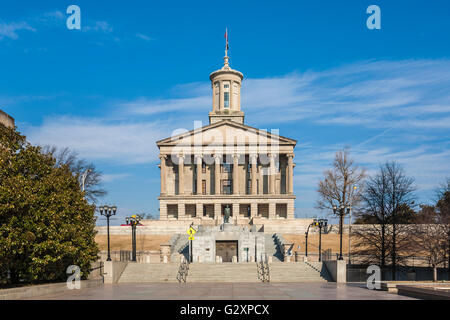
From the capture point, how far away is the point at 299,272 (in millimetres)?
Answer: 33562

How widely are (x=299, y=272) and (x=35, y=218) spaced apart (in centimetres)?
2088

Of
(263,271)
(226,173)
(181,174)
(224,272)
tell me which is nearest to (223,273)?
(224,272)

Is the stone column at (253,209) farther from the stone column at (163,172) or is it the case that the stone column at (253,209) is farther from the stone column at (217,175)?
the stone column at (163,172)

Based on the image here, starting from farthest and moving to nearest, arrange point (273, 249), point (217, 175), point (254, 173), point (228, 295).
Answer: point (217, 175), point (254, 173), point (273, 249), point (228, 295)

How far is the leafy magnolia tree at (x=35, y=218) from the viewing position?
867 inches

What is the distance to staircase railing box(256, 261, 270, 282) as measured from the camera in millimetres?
32031

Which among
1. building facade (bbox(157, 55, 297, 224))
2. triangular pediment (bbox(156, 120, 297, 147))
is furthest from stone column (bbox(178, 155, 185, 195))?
triangular pediment (bbox(156, 120, 297, 147))

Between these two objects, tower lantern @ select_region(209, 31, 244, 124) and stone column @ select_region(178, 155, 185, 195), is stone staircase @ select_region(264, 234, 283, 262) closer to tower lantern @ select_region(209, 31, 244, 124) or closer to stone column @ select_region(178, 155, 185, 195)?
stone column @ select_region(178, 155, 185, 195)

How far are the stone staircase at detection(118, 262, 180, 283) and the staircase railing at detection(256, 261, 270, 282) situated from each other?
22.5ft

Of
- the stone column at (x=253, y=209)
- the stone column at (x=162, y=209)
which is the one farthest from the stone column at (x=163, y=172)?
the stone column at (x=253, y=209)

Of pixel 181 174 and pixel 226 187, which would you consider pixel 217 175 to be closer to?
pixel 226 187

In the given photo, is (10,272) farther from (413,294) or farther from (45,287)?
(413,294)

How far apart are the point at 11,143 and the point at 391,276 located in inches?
1298
